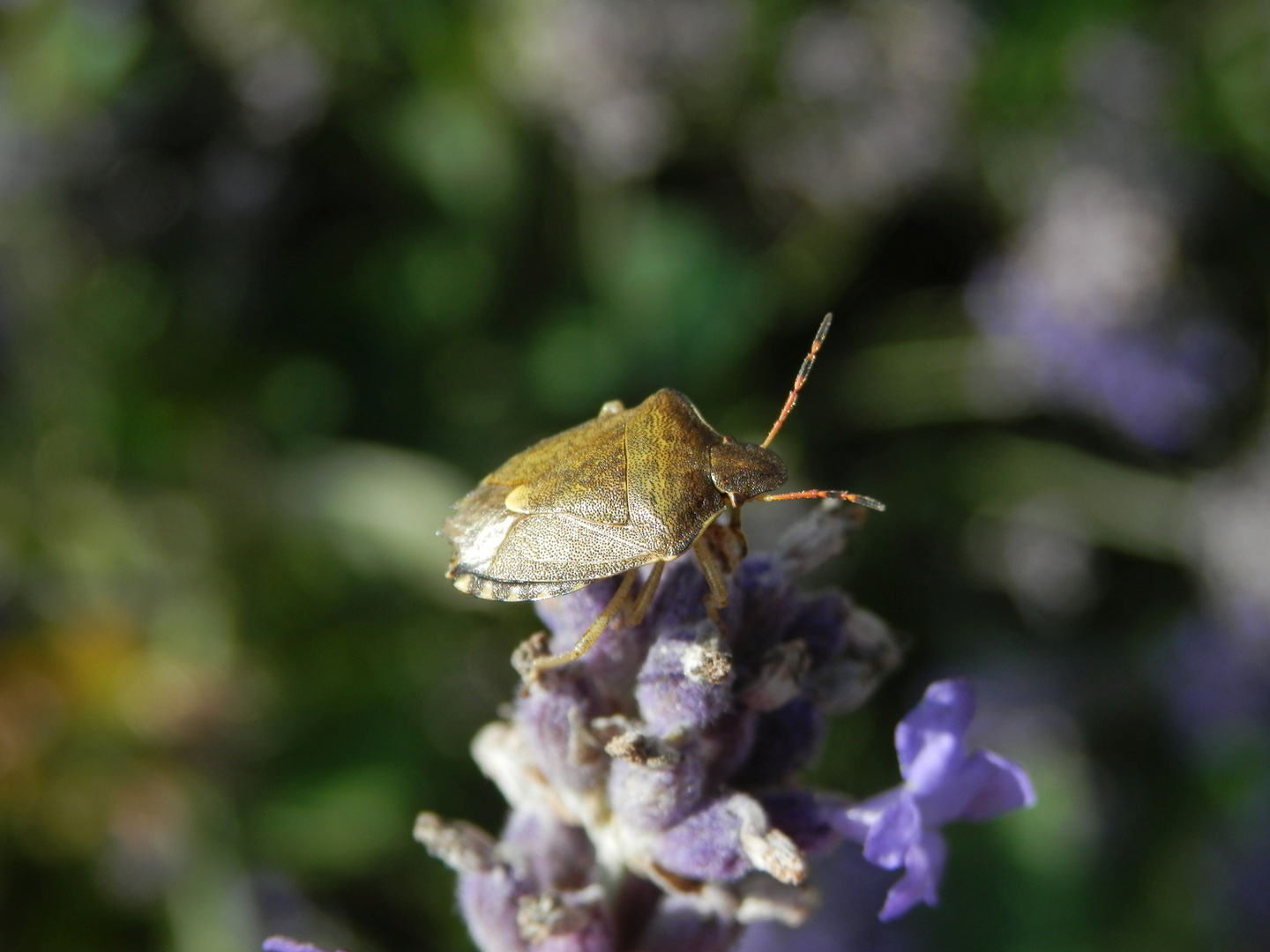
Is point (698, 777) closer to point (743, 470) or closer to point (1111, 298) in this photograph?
point (743, 470)

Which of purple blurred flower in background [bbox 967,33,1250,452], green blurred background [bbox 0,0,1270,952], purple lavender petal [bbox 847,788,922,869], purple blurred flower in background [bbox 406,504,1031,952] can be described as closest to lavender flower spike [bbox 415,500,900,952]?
purple blurred flower in background [bbox 406,504,1031,952]

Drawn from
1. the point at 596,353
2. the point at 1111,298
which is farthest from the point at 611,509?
the point at 1111,298

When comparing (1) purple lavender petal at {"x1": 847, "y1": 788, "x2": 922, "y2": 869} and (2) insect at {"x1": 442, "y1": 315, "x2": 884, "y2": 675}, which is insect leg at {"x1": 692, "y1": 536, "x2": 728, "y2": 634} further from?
(1) purple lavender petal at {"x1": 847, "y1": 788, "x2": 922, "y2": 869}

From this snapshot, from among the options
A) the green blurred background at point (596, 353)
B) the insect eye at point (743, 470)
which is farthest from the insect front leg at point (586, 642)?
the green blurred background at point (596, 353)

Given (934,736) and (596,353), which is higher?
(934,736)

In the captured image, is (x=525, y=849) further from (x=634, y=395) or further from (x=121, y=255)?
(x=121, y=255)

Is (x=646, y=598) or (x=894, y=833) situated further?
(x=646, y=598)

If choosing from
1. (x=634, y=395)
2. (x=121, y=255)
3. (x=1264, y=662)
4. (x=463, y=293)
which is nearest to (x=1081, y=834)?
(x=1264, y=662)
